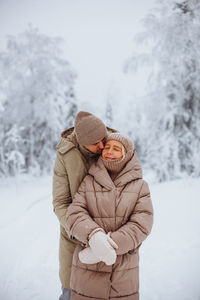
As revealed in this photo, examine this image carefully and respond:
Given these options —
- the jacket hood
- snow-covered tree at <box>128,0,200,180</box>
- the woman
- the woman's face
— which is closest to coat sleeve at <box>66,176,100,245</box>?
the woman

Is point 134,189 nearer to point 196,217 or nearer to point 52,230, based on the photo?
point 196,217

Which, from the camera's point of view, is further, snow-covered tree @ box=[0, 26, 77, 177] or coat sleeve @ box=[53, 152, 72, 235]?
snow-covered tree @ box=[0, 26, 77, 177]

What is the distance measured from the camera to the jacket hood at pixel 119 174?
4.93ft

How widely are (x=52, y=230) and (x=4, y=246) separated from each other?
3.97 ft

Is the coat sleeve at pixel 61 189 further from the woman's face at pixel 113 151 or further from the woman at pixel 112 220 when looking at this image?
the woman's face at pixel 113 151

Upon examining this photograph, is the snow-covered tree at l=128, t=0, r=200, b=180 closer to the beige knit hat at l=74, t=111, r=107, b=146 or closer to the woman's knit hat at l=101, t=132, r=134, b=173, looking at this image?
the woman's knit hat at l=101, t=132, r=134, b=173

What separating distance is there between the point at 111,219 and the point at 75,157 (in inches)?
19.7

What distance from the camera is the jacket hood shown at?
1502mm

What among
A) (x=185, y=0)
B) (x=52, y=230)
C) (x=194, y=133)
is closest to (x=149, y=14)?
(x=185, y=0)

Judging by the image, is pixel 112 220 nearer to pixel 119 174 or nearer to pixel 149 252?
pixel 119 174

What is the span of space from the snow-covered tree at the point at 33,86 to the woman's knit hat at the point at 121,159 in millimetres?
10650

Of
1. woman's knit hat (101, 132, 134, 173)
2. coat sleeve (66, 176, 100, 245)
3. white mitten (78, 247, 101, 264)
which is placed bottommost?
white mitten (78, 247, 101, 264)

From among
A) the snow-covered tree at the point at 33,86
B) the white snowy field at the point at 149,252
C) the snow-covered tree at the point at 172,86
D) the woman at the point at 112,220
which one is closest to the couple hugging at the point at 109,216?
the woman at the point at 112,220

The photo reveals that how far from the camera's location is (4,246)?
4.52 m
